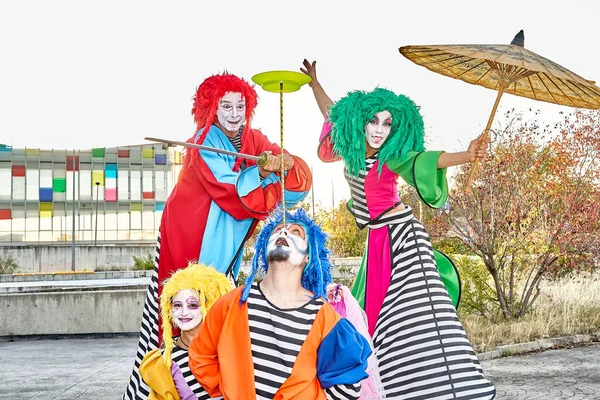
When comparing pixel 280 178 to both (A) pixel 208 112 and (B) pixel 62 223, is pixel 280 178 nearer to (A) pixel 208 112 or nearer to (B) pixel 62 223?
(A) pixel 208 112

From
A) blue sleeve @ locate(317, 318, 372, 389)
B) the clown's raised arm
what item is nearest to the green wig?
the clown's raised arm

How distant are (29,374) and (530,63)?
6907 millimetres

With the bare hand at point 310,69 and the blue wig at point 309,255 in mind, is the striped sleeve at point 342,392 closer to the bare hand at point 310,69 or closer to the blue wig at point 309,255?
the blue wig at point 309,255

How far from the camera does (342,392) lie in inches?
149

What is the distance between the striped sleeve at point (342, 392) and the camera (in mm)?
3783

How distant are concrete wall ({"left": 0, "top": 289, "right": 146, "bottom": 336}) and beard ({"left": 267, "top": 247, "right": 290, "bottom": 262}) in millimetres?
8806

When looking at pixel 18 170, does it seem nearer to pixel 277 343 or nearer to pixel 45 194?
pixel 45 194

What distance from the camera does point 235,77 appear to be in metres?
5.24

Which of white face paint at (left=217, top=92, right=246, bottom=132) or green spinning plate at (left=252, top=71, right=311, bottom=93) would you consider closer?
green spinning plate at (left=252, top=71, right=311, bottom=93)

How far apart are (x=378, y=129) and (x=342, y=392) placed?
5.75 ft

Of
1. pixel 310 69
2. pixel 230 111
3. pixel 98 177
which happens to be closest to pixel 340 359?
pixel 230 111

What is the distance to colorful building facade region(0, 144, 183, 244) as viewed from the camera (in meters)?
40.7

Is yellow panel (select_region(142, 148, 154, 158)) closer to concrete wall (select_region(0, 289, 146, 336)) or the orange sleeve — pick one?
concrete wall (select_region(0, 289, 146, 336))

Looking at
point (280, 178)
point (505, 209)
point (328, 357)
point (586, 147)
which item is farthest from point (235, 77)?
point (586, 147)
